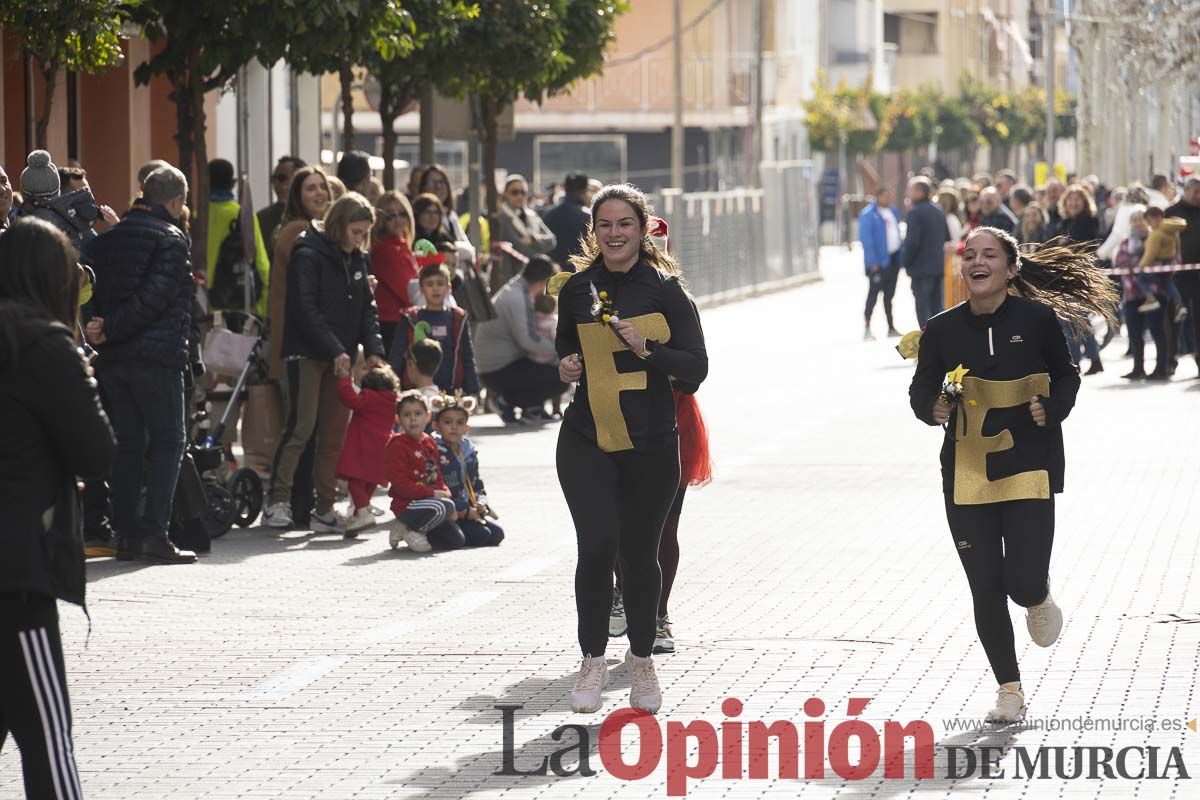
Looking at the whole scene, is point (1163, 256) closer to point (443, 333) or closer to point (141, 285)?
point (443, 333)

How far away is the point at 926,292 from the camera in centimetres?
2703

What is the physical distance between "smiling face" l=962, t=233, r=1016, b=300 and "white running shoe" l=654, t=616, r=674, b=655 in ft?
6.34

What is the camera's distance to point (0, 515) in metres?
5.22

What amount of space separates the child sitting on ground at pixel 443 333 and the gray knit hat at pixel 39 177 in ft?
10.6

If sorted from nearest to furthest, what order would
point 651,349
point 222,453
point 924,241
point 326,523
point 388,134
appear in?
point 651,349 → point 222,453 → point 326,523 → point 388,134 → point 924,241

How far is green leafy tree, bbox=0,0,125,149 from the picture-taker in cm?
1201

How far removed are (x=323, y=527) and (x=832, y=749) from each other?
20.3 ft

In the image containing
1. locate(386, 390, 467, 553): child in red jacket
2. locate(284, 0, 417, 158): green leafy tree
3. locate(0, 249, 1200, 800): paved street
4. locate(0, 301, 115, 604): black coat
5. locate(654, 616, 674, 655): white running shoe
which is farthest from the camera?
locate(284, 0, 417, 158): green leafy tree

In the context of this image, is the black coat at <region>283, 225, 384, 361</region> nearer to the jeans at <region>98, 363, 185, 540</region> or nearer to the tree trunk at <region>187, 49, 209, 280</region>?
the jeans at <region>98, 363, 185, 540</region>

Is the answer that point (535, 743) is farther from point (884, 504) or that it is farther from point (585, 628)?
point (884, 504)

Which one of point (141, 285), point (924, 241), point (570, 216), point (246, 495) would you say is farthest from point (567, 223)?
point (141, 285)

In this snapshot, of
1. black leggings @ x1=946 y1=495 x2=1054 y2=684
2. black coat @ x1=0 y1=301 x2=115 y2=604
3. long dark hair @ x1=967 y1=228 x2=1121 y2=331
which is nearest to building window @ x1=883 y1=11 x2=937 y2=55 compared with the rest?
long dark hair @ x1=967 y1=228 x2=1121 y2=331

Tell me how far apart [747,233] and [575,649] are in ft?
105

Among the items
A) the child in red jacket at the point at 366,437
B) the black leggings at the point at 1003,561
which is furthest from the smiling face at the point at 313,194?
the black leggings at the point at 1003,561
